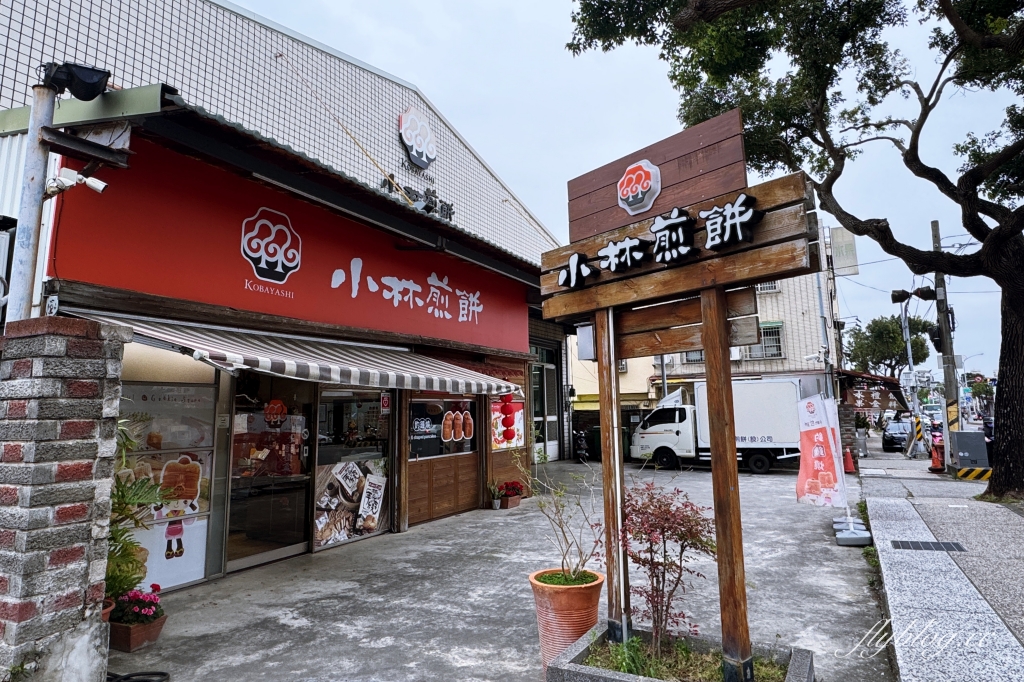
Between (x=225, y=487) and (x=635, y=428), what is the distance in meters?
12.7

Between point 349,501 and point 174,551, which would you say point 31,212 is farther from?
point 349,501

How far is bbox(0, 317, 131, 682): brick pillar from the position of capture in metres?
2.94

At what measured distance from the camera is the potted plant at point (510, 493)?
9.31 meters

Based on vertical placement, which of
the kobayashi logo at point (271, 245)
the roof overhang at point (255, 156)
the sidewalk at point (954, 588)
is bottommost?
the sidewalk at point (954, 588)

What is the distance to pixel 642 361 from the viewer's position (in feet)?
76.0

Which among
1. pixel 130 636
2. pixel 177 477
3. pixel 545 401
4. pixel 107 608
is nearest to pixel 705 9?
pixel 177 477

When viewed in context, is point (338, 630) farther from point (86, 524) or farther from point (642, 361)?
point (642, 361)

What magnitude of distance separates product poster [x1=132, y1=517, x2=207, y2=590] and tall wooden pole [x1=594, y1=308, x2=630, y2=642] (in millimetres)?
3981

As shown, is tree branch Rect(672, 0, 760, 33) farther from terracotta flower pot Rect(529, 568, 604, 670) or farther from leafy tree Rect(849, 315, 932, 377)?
leafy tree Rect(849, 315, 932, 377)

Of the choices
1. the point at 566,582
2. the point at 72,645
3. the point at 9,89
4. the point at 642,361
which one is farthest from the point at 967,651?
the point at 642,361

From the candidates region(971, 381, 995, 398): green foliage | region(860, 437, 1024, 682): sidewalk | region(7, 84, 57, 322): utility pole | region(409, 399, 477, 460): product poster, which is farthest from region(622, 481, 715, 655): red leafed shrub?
region(971, 381, 995, 398): green foliage

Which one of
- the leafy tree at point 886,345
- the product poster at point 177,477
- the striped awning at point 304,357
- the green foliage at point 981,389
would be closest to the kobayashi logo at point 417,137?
the striped awning at point 304,357

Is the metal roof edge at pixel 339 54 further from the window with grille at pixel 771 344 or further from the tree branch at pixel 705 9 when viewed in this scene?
the window with grille at pixel 771 344

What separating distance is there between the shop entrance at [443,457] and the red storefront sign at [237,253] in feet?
3.79
